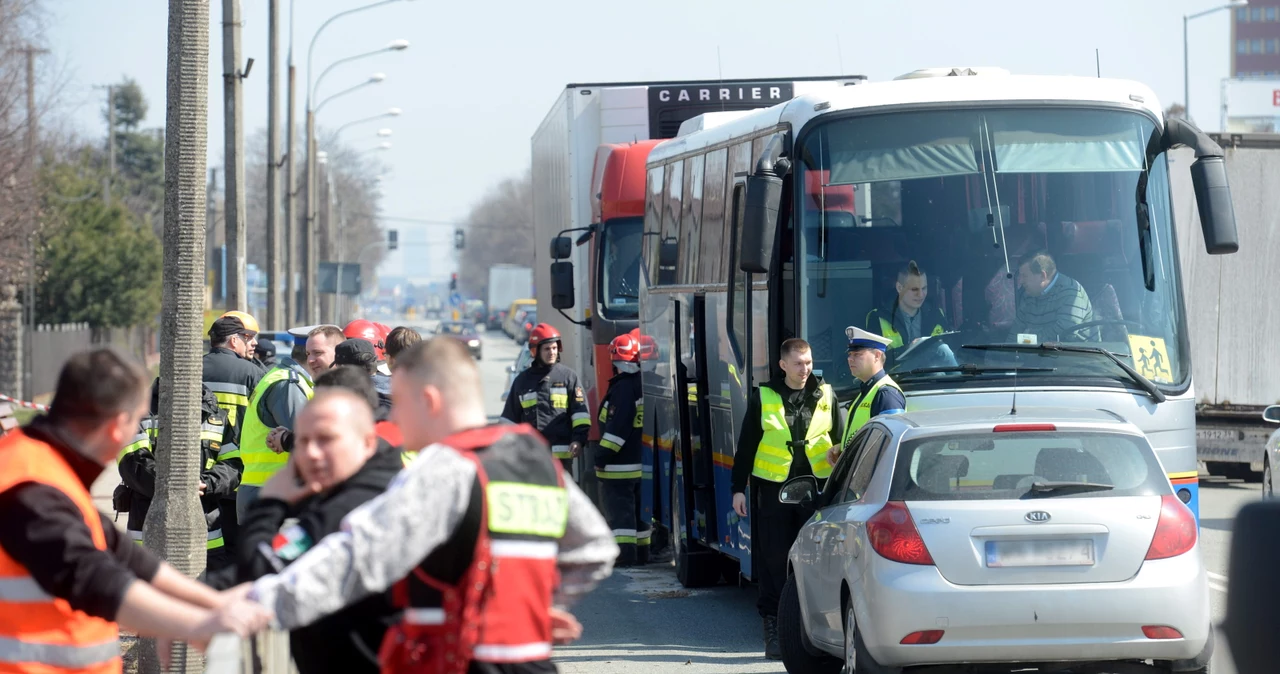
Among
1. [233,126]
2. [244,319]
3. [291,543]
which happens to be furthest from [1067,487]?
[233,126]

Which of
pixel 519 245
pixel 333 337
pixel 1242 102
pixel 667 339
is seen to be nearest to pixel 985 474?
pixel 333 337

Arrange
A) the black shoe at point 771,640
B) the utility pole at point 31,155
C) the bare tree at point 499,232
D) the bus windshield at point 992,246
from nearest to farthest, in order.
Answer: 1. the bus windshield at point 992,246
2. the black shoe at point 771,640
3. the utility pole at point 31,155
4. the bare tree at point 499,232

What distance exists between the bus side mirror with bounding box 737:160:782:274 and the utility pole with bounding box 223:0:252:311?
712 centimetres

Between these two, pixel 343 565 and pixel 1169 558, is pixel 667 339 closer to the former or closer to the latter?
pixel 1169 558

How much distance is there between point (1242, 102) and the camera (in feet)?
297

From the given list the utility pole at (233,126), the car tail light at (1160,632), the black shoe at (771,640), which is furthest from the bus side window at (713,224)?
the utility pole at (233,126)

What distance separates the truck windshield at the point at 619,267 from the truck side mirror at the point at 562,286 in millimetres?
564

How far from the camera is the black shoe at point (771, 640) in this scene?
9.86 m

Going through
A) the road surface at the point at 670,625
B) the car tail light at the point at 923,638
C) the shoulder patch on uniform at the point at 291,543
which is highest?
the shoulder patch on uniform at the point at 291,543

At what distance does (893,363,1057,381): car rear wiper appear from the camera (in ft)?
31.1

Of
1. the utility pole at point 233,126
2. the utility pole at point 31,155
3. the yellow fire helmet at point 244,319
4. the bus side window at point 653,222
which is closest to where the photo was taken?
the yellow fire helmet at point 244,319

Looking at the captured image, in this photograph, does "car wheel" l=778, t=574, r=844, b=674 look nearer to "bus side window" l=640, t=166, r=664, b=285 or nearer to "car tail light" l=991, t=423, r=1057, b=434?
"car tail light" l=991, t=423, r=1057, b=434

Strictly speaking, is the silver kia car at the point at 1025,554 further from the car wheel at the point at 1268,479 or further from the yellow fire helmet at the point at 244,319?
the car wheel at the point at 1268,479

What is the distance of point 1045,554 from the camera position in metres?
7.24
